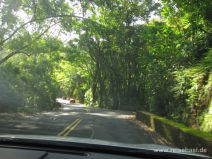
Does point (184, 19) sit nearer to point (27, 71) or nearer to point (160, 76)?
point (160, 76)

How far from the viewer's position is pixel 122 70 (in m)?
50.5

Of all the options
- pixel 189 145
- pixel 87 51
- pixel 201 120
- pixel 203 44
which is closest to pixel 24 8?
pixel 203 44

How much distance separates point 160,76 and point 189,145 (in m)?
15.3

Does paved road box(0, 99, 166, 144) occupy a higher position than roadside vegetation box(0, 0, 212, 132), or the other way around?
roadside vegetation box(0, 0, 212, 132)

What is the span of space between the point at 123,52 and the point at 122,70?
4.84 m

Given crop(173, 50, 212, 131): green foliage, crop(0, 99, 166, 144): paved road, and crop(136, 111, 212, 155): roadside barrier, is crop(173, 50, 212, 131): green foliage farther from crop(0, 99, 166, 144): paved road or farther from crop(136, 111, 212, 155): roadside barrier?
crop(0, 99, 166, 144): paved road

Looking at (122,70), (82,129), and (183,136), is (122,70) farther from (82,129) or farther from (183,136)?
(183,136)

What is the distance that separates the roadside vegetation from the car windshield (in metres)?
0.07

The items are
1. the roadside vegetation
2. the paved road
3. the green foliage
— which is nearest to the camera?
the paved road

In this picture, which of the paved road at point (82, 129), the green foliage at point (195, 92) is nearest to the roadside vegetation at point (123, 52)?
the green foliage at point (195, 92)

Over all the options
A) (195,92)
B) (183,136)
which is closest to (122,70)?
(195,92)

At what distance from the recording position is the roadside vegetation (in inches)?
730

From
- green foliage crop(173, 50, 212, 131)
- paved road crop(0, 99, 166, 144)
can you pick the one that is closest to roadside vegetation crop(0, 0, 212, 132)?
green foliage crop(173, 50, 212, 131)

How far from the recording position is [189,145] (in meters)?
10.7
